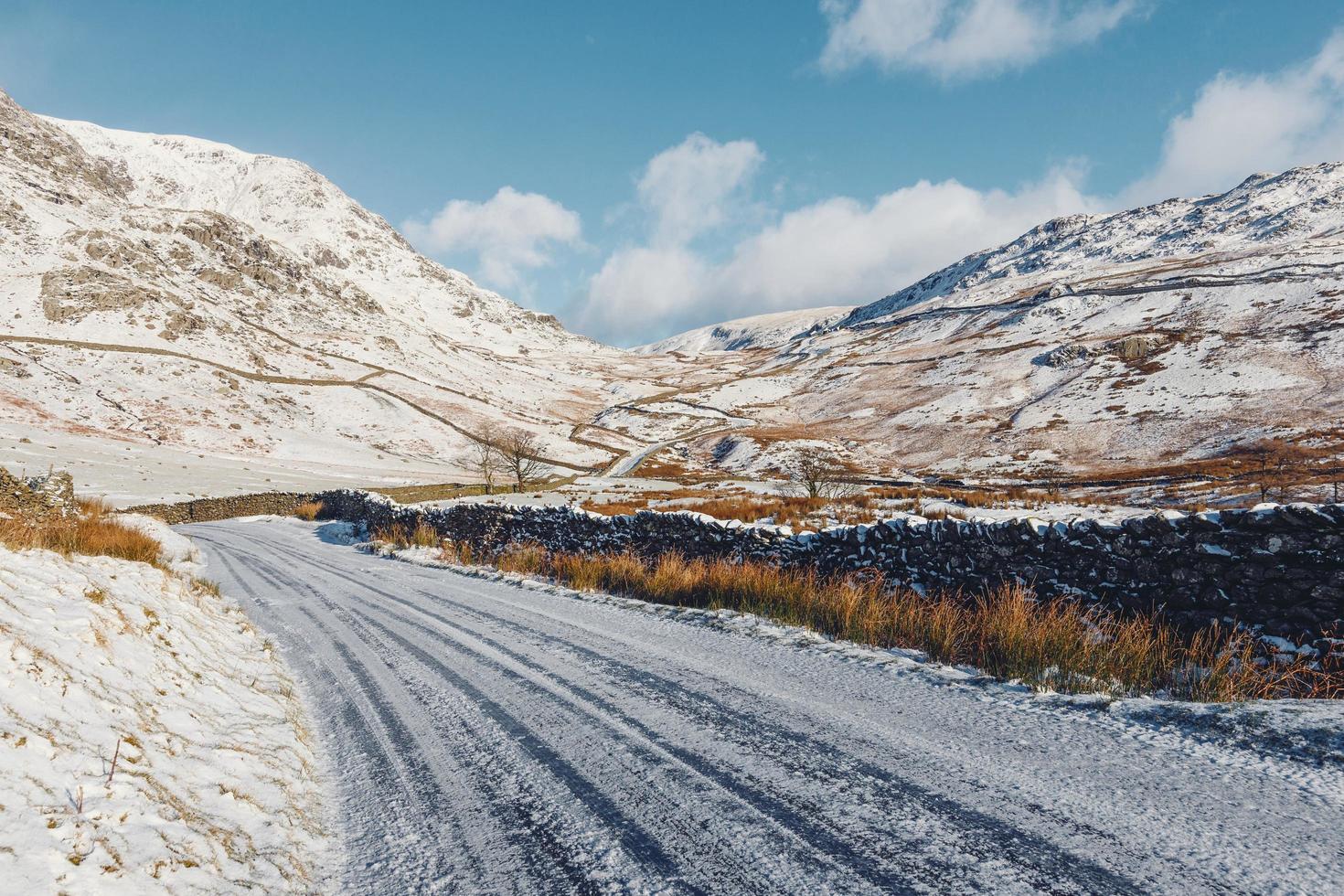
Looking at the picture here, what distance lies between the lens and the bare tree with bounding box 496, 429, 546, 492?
47.1 metres

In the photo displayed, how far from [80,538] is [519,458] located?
141 ft

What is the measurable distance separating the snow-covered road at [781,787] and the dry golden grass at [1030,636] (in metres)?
0.92

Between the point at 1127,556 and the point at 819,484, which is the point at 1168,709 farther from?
the point at 819,484

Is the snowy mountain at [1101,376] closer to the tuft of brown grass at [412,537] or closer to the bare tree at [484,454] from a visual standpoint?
the bare tree at [484,454]

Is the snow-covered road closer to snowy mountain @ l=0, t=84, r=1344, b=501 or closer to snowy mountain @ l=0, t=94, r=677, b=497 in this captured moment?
snowy mountain @ l=0, t=84, r=1344, b=501

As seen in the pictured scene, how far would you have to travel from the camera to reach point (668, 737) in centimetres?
457

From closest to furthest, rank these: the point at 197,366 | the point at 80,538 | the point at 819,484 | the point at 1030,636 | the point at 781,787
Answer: the point at 781,787, the point at 1030,636, the point at 80,538, the point at 819,484, the point at 197,366

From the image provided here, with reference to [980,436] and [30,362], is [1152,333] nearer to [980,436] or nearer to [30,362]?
[980,436]

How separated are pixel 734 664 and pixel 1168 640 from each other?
4.51 m

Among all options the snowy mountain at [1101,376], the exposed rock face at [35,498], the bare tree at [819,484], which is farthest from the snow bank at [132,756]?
the snowy mountain at [1101,376]

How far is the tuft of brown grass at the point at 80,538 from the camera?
6.43 metres

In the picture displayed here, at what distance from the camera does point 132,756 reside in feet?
11.5

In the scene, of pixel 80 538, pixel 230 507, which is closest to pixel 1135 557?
pixel 80 538

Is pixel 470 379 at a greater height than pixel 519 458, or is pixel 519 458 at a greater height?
pixel 470 379
